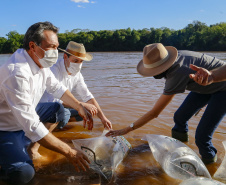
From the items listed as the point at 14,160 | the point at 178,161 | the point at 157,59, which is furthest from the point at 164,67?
the point at 14,160

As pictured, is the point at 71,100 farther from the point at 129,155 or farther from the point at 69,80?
the point at 129,155

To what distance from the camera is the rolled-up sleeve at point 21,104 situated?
2.05 meters

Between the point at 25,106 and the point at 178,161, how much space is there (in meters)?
1.59

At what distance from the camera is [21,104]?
206 cm

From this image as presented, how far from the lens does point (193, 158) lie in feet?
7.51

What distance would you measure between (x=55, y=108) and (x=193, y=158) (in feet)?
5.95

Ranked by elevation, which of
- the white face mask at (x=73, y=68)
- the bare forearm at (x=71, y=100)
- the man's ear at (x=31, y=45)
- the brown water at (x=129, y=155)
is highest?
the man's ear at (x=31, y=45)

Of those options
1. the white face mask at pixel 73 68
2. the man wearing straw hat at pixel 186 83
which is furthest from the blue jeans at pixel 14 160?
the white face mask at pixel 73 68

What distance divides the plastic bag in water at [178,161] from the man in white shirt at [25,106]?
2.95ft

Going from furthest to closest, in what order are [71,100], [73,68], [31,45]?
1. [73,68]
2. [71,100]
3. [31,45]

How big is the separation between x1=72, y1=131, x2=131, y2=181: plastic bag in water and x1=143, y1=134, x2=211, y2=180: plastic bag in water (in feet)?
1.57

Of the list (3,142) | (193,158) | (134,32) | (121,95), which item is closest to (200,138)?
(193,158)

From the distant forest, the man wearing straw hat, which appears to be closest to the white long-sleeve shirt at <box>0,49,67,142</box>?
the man wearing straw hat

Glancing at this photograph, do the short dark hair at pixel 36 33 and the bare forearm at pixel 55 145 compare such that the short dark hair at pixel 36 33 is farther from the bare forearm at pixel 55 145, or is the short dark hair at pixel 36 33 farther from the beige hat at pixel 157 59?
the beige hat at pixel 157 59
